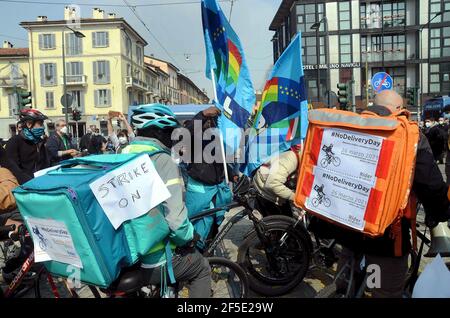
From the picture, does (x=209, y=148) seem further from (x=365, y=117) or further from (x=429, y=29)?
(x=429, y=29)

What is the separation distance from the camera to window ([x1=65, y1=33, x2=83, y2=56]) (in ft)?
176

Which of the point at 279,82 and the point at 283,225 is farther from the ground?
the point at 279,82

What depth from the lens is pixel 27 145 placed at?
562 cm

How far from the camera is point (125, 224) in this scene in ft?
7.34

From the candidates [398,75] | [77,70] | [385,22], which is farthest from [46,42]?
[398,75]

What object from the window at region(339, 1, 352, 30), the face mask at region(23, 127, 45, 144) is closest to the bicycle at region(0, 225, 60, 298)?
the face mask at region(23, 127, 45, 144)

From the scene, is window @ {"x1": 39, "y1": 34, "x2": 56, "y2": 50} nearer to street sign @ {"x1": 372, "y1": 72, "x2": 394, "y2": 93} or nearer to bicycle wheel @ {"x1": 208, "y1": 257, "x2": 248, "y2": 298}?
street sign @ {"x1": 372, "y1": 72, "x2": 394, "y2": 93}

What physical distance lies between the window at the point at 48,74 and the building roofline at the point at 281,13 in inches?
1201

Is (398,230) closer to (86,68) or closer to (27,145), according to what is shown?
(27,145)

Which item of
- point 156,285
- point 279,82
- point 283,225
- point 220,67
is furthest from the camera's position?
point 279,82

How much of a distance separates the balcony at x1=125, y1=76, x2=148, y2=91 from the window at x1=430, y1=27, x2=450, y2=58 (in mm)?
37662

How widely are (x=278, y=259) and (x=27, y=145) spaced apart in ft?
12.6

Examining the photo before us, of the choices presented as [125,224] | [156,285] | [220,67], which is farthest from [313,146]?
[220,67]
